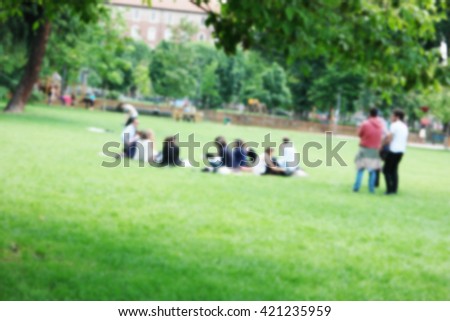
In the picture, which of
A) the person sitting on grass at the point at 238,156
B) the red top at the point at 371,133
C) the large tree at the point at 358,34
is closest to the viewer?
the large tree at the point at 358,34

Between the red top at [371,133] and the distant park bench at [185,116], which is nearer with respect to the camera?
the red top at [371,133]

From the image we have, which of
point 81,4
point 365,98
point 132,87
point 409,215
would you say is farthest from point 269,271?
point 132,87

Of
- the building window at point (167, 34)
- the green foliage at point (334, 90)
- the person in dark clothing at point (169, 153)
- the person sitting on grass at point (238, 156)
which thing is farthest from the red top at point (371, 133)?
the building window at point (167, 34)

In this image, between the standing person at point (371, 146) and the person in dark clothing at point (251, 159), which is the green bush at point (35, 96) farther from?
the standing person at point (371, 146)

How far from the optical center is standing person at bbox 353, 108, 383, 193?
14.5m

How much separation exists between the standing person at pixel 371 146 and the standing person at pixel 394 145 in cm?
20

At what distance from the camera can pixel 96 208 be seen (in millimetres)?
10297

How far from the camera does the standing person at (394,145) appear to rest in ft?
47.1

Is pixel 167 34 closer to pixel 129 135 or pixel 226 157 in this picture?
pixel 129 135

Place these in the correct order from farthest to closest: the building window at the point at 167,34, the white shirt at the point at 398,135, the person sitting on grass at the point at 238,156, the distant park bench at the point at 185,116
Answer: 1. the building window at the point at 167,34
2. the distant park bench at the point at 185,116
3. the person sitting on grass at the point at 238,156
4. the white shirt at the point at 398,135

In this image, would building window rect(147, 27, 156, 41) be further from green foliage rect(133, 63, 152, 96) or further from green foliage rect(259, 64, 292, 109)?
green foliage rect(259, 64, 292, 109)

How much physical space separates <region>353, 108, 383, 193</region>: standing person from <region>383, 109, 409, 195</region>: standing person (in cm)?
20

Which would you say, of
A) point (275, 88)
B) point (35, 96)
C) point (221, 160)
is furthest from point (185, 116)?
point (221, 160)

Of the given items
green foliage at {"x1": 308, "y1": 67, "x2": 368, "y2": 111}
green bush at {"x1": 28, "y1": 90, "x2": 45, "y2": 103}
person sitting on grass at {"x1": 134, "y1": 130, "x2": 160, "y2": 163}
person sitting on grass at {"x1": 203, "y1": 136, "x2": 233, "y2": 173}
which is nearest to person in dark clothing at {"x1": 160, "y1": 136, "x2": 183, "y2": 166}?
person sitting on grass at {"x1": 134, "y1": 130, "x2": 160, "y2": 163}
